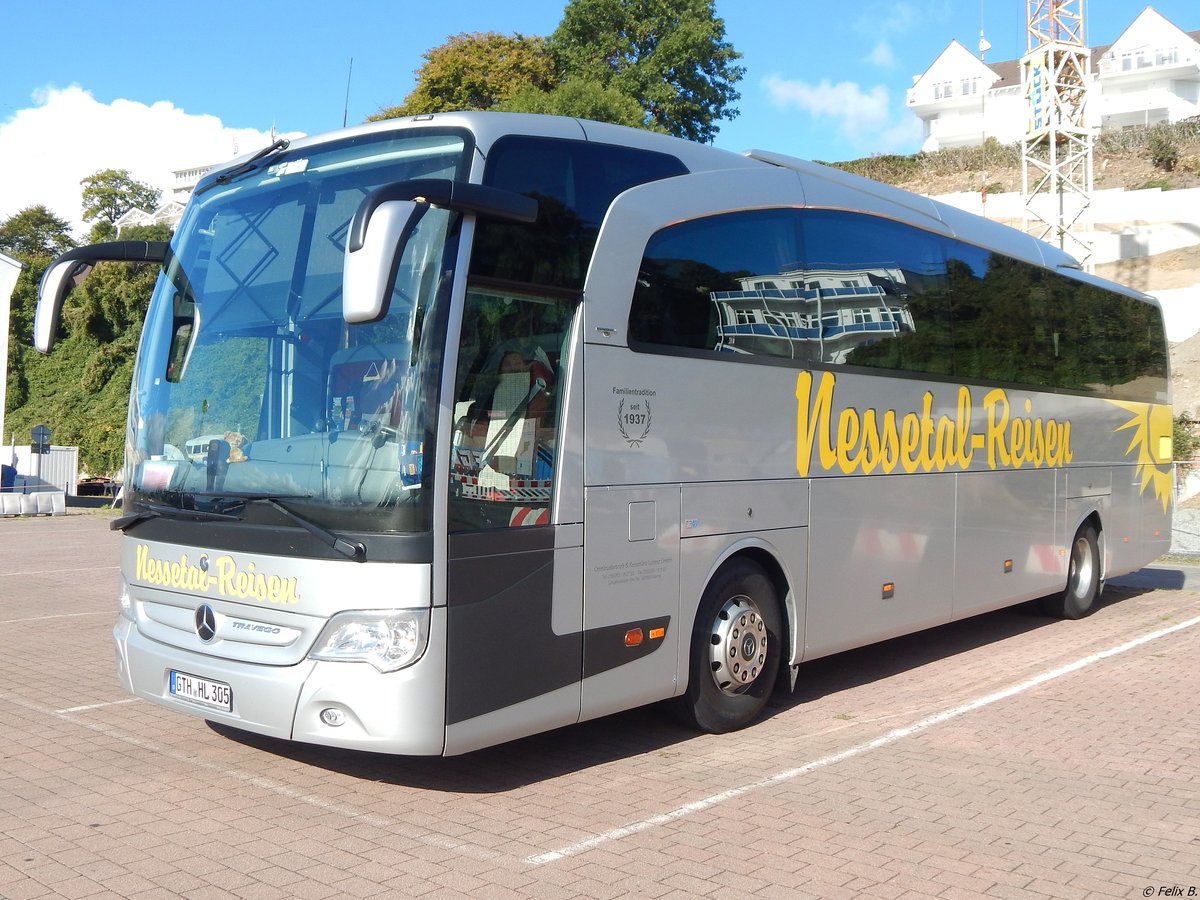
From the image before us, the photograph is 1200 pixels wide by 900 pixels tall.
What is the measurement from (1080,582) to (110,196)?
7976cm

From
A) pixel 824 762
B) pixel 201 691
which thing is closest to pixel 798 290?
pixel 824 762

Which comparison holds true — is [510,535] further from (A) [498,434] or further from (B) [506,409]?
(B) [506,409]

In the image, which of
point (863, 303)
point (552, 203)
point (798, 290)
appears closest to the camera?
point (552, 203)

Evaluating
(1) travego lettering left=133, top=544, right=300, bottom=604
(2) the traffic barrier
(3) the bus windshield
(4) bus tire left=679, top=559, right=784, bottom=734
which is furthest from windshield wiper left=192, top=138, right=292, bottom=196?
(2) the traffic barrier

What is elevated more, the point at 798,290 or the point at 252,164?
the point at 252,164

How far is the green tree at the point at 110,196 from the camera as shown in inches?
3125

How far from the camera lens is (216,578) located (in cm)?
603

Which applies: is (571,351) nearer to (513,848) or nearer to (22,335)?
(513,848)

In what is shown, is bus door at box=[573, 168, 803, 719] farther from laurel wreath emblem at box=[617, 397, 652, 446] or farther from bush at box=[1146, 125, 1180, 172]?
bush at box=[1146, 125, 1180, 172]

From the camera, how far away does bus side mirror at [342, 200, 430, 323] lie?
4.77 meters

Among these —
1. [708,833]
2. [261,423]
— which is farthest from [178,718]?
[708,833]

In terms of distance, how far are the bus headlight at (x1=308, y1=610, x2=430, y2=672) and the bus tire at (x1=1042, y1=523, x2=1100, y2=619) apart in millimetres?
9401

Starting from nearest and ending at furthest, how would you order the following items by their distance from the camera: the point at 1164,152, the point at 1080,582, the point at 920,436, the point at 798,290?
the point at 798,290 → the point at 920,436 → the point at 1080,582 → the point at 1164,152

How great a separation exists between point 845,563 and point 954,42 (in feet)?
292
